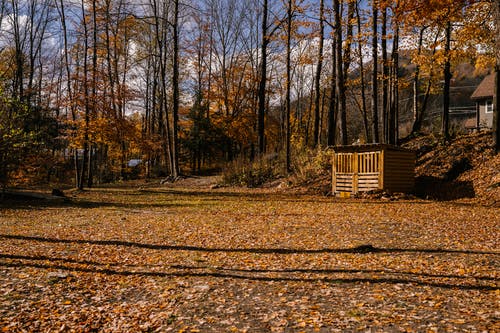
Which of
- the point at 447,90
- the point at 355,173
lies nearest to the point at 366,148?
the point at 355,173

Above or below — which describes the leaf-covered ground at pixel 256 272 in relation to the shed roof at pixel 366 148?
below

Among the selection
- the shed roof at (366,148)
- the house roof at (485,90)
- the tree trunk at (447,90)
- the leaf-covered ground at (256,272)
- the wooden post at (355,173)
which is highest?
the house roof at (485,90)

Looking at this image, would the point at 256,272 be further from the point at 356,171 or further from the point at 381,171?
the point at 356,171

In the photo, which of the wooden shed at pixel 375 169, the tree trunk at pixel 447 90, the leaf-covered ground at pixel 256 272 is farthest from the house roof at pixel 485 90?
the leaf-covered ground at pixel 256 272

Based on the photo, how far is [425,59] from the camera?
1762cm

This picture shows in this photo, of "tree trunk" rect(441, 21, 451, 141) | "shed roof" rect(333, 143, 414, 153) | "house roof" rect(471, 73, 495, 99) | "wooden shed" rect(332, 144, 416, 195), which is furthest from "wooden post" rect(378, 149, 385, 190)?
"house roof" rect(471, 73, 495, 99)

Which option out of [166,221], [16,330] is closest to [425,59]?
[166,221]

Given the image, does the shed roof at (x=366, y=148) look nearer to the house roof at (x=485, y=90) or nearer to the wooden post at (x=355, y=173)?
the wooden post at (x=355, y=173)

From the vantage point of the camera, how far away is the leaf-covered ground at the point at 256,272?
4.09 m

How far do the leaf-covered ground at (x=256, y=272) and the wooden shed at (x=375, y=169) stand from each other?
12.2ft

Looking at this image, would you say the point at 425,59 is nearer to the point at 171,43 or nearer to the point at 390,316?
the point at 390,316

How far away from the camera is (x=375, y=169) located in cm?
1462

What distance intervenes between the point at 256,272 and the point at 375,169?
999 cm

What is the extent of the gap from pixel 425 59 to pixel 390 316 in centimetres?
1622
